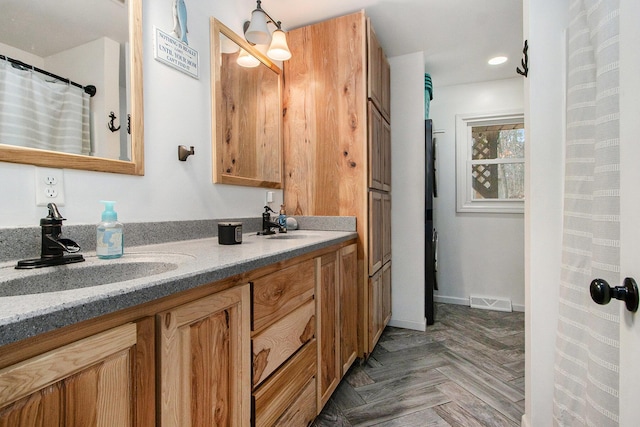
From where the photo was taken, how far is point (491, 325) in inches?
110

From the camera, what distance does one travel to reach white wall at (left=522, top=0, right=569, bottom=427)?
1.20 m

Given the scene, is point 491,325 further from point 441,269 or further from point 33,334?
point 33,334

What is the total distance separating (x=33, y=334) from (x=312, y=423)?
135 cm

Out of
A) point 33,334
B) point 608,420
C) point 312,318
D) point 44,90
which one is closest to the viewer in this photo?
point 33,334

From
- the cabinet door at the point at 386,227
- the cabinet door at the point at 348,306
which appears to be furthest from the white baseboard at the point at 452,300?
the cabinet door at the point at 348,306

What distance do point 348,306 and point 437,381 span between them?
73 centimetres

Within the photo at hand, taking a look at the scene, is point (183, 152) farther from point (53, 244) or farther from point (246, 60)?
point (246, 60)

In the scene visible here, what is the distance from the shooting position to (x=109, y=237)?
3.27 feet

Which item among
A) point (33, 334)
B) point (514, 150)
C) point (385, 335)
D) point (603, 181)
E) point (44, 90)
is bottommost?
point (385, 335)

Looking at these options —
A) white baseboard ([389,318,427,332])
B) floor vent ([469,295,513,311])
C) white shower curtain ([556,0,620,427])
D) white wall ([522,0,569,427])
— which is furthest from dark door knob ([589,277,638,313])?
floor vent ([469,295,513,311])

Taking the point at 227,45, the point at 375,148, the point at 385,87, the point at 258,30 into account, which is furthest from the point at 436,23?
the point at 227,45

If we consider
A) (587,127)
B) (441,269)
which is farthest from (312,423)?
(441,269)

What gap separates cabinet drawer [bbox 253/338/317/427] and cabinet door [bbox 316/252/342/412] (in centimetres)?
9

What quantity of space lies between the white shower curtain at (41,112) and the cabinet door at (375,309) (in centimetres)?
176
